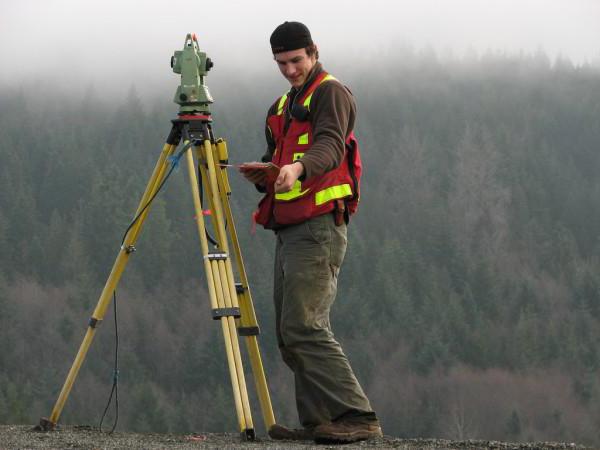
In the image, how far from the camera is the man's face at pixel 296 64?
19.9ft

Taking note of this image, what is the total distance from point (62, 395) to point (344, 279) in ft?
339

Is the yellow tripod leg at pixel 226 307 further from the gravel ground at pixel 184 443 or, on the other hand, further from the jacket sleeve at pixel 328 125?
the jacket sleeve at pixel 328 125

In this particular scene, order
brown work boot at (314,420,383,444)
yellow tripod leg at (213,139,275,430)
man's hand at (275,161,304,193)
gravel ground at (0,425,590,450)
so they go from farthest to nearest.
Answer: yellow tripod leg at (213,139,275,430), brown work boot at (314,420,383,444), gravel ground at (0,425,590,450), man's hand at (275,161,304,193)

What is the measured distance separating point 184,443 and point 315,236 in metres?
1.30

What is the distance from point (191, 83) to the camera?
22.0ft

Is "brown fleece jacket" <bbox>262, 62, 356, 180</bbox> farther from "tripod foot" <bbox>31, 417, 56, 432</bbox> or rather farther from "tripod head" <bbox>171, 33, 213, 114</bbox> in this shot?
"tripod foot" <bbox>31, 417, 56, 432</bbox>

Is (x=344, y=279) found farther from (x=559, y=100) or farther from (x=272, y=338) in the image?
(x=559, y=100)

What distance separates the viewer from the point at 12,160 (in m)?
138

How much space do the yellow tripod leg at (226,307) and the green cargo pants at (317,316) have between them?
29 cm

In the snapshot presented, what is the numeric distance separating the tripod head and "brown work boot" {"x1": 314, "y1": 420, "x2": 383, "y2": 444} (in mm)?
1904

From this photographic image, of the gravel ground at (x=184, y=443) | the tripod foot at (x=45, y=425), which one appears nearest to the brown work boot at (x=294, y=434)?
the gravel ground at (x=184, y=443)

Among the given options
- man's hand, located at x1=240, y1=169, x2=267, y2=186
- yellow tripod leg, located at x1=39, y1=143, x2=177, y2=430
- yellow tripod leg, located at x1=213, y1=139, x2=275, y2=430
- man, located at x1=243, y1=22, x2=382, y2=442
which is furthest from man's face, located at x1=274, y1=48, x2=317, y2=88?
yellow tripod leg, located at x1=39, y1=143, x2=177, y2=430

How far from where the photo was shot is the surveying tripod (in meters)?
6.38

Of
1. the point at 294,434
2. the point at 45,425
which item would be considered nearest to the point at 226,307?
the point at 294,434
